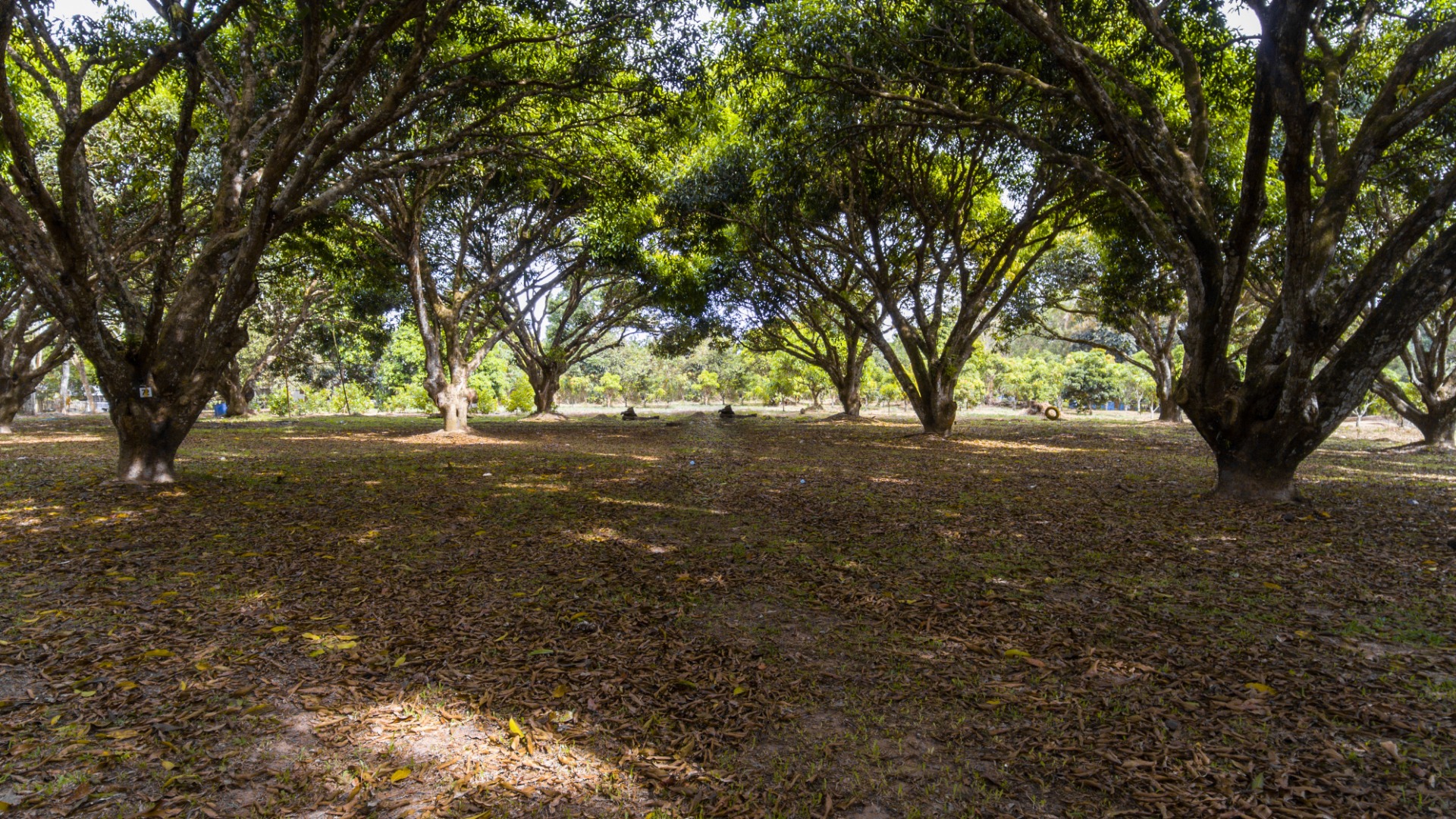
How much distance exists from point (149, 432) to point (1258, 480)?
12.0 meters

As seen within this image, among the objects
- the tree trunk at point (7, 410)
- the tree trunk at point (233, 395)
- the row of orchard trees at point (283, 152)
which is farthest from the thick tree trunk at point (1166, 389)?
the tree trunk at point (233, 395)

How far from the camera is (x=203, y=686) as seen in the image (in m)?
2.80

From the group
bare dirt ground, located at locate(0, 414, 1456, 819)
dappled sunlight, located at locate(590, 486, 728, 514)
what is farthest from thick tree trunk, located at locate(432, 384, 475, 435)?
dappled sunlight, located at locate(590, 486, 728, 514)

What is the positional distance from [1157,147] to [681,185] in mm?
11155

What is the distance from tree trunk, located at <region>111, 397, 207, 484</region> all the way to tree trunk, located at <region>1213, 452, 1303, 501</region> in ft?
37.2

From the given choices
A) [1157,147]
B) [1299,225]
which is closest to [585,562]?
[1299,225]

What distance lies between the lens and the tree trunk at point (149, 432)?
706cm

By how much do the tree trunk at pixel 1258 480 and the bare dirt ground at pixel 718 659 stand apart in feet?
1.30

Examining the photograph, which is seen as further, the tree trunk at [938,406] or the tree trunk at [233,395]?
the tree trunk at [233,395]

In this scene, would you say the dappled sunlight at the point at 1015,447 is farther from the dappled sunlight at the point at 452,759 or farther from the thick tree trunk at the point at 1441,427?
the dappled sunlight at the point at 452,759

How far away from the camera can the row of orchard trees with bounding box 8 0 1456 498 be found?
20.6 ft

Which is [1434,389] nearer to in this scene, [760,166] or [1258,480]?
[1258,480]

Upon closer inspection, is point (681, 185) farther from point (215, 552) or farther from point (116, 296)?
point (215, 552)

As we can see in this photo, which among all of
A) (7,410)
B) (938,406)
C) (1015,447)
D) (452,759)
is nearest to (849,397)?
(938,406)
